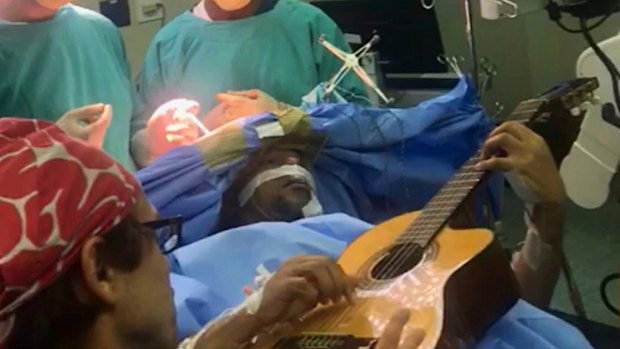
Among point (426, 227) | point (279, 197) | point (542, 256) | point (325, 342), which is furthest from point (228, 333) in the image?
point (279, 197)

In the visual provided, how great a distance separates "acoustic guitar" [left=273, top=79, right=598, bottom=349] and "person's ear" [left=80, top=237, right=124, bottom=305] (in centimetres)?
30

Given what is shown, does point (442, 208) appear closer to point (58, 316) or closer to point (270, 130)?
point (270, 130)

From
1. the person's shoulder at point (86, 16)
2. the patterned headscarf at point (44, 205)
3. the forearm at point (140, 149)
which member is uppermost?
the patterned headscarf at point (44, 205)

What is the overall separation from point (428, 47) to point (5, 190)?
2229mm

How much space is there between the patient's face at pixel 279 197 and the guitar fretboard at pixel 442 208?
0.35 m

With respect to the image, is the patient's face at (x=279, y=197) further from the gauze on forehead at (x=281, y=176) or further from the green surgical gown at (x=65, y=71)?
the green surgical gown at (x=65, y=71)

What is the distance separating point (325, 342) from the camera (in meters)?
1.05

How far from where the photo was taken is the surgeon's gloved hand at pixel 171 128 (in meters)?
1.86

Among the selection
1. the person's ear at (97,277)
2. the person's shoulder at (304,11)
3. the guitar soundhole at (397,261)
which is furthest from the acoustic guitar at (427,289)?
the person's shoulder at (304,11)

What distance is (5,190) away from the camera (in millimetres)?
768

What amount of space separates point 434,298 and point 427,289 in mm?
31

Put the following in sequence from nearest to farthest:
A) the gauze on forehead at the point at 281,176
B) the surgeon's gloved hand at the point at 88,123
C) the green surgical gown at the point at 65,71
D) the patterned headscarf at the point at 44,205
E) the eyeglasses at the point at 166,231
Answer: the patterned headscarf at the point at 44,205 → the eyeglasses at the point at 166,231 → the surgeon's gloved hand at the point at 88,123 → the gauze on forehead at the point at 281,176 → the green surgical gown at the point at 65,71

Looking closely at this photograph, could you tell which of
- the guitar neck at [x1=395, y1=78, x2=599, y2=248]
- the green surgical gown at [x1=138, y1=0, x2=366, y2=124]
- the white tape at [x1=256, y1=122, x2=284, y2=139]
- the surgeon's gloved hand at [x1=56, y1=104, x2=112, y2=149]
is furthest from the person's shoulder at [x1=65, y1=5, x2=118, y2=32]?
the guitar neck at [x1=395, y1=78, x2=599, y2=248]

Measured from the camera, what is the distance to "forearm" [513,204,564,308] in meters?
1.25
